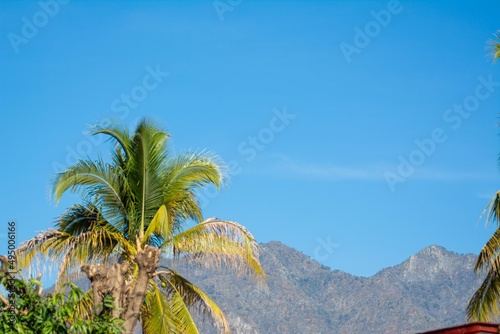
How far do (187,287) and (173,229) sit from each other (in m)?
1.40

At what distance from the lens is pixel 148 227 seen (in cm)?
1850

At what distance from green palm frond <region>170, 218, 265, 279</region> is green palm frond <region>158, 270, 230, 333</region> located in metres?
0.60

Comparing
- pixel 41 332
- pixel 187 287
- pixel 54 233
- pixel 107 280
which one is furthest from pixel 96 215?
pixel 41 332

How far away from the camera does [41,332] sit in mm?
11031

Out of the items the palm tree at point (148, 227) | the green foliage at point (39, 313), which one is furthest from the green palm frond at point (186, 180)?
the green foliage at point (39, 313)

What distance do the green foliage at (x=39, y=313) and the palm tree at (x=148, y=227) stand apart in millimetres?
6911

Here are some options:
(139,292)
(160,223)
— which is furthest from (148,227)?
(139,292)

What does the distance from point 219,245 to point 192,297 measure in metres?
1.39

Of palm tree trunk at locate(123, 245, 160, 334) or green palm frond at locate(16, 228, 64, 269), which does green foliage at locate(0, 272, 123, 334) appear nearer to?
palm tree trunk at locate(123, 245, 160, 334)

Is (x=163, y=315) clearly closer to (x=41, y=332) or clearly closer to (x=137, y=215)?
(x=137, y=215)

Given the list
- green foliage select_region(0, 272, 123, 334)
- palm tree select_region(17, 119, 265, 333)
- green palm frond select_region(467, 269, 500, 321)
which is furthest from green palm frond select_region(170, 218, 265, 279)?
green foliage select_region(0, 272, 123, 334)

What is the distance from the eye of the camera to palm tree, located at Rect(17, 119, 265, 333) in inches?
745

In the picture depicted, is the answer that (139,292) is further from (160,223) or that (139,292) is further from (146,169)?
(146,169)

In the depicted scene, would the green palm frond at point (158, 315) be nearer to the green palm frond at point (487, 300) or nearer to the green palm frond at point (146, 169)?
the green palm frond at point (146, 169)
